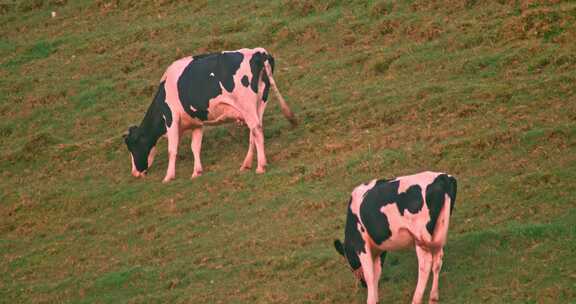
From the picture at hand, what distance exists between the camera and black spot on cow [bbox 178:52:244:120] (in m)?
25.1

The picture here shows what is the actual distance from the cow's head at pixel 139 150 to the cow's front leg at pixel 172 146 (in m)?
0.78

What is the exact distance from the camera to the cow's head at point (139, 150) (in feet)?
88.0

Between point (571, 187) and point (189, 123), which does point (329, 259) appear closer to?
point (571, 187)

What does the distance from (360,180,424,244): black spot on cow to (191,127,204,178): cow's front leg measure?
8.18m

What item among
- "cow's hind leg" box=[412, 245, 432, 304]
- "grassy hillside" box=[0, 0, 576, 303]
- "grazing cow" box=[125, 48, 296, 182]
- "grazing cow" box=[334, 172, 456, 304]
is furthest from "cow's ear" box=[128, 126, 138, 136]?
"cow's hind leg" box=[412, 245, 432, 304]

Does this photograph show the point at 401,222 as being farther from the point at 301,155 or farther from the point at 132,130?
the point at 132,130

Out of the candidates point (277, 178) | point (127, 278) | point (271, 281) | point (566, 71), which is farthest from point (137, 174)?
point (566, 71)

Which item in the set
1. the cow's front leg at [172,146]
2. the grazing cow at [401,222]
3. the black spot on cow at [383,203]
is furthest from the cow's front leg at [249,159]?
the black spot on cow at [383,203]

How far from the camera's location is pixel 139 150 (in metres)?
26.8

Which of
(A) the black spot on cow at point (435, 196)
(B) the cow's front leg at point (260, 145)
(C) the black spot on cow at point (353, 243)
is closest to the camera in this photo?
(A) the black spot on cow at point (435, 196)

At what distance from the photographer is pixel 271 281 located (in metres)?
19.9

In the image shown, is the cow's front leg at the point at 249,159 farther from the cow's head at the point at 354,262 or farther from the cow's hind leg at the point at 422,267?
the cow's hind leg at the point at 422,267

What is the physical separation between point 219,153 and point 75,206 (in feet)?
10.5

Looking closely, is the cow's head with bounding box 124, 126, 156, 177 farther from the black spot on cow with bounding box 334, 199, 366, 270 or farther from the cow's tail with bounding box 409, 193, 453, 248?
the cow's tail with bounding box 409, 193, 453, 248
